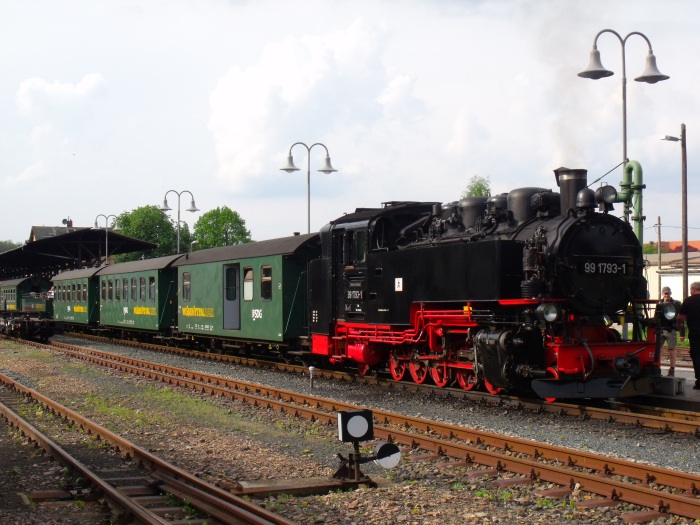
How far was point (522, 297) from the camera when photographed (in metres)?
10.7

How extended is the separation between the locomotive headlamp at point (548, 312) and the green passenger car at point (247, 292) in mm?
7470

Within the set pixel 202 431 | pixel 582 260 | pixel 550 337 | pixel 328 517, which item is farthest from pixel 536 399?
pixel 328 517

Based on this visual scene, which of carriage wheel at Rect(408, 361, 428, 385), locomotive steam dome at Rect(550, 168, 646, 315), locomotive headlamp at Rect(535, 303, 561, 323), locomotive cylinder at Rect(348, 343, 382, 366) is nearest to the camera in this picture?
locomotive headlamp at Rect(535, 303, 561, 323)

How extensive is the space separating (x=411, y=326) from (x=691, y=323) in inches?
161

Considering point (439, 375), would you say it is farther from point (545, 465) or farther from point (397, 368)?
point (545, 465)

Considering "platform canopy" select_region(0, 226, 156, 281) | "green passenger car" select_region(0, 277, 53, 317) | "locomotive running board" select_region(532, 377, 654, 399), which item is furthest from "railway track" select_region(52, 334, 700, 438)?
"platform canopy" select_region(0, 226, 156, 281)

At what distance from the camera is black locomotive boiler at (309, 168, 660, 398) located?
1036cm

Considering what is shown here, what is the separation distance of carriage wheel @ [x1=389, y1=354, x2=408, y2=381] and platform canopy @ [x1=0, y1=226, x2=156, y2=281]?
93.6 feet

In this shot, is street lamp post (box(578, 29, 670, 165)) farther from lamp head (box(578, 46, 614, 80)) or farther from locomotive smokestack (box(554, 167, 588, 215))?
locomotive smokestack (box(554, 167, 588, 215))

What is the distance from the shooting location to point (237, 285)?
64.1ft

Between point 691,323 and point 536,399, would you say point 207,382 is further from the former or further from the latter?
point 691,323

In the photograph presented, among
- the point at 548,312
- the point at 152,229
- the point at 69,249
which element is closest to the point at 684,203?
the point at 548,312

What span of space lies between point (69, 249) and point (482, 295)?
37533mm

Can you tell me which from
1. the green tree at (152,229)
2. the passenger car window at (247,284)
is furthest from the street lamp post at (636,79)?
the green tree at (152,229)
